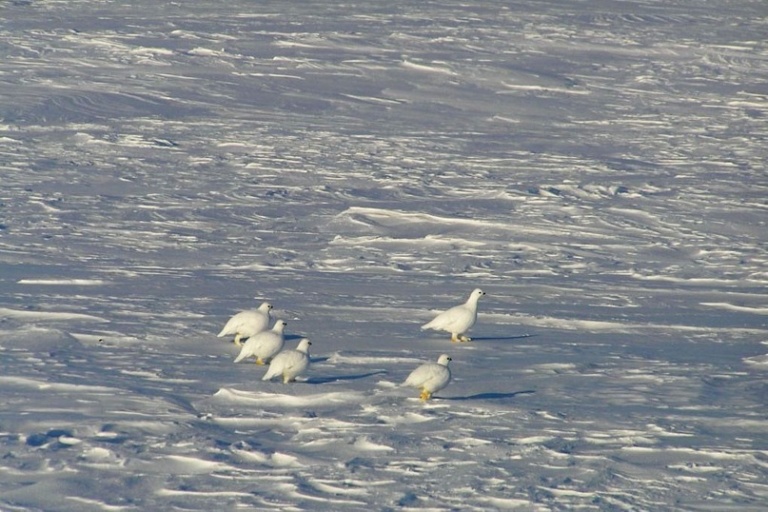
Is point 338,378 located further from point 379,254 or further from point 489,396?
point 379,254

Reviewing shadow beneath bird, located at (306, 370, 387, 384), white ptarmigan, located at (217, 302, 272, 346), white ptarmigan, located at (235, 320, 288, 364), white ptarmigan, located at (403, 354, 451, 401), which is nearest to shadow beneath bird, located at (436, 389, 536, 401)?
white ptarmigan, located at (403, 354, 451, 401)

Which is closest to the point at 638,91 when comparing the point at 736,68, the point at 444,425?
the point at 736,68

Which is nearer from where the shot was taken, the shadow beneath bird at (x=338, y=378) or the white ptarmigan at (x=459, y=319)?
the shadow beneath bird at (x=338, y=378)

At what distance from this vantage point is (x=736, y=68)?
22.6 meters

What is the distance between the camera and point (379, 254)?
38.8 feet

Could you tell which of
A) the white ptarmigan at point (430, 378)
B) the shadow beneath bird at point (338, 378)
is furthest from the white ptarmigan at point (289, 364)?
the white ptarmigan at point (430, 378)

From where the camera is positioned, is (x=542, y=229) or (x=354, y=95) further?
(x=354, y=95)

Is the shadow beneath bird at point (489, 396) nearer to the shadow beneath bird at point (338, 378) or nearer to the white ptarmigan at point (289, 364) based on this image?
the shadow beneath bird at point (338, 378)

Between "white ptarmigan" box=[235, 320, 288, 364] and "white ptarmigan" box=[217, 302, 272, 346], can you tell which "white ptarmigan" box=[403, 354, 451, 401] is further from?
"white ptarmigan" box=[217, 302, 272, 346]

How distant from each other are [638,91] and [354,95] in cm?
450

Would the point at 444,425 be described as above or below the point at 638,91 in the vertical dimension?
below

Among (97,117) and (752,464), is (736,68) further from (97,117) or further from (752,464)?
(752,464)

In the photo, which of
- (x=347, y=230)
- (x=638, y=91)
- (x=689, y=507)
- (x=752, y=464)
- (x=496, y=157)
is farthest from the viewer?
(x=638, y=91)

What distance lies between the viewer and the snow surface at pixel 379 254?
20.8 ft
